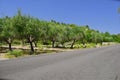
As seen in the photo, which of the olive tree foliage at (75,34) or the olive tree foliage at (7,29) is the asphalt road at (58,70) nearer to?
the olive tree foliage at (7,29)

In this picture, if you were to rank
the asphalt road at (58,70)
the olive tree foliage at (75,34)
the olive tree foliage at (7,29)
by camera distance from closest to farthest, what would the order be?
the asphalt road at (58,70)
the olive tree foliage at (7,29)
the olive tree foliage at (75,34)

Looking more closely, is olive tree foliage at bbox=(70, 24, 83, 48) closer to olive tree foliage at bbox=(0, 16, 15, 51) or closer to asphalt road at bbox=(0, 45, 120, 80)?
olive tree foliage at bbox=(0, 16, 15, 51)

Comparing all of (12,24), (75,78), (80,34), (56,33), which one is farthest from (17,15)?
(80,34)

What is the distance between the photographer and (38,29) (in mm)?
46906

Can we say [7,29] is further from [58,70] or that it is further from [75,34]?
[75,34]

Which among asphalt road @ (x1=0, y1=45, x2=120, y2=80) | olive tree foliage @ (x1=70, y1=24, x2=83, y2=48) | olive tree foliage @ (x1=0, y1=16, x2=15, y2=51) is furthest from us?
olive tree foliage @ (x1=70, y1=24, x2=83, y2=48)

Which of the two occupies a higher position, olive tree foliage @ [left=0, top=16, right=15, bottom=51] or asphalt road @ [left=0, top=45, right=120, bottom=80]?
olive tree foliage @ [left=0, top=16, right=15, bottom=51]

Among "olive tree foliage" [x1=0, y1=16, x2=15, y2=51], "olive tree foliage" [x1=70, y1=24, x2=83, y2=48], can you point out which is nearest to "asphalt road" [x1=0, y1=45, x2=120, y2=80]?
"olive tree foliage" [x1=0, y1=16, x2=15, y2=51]

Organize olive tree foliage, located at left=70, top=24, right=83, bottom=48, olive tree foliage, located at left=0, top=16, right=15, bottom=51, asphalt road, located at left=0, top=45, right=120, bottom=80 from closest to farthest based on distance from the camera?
1. asphalt road, located at left=0, top=45, right=120, bottom=80
2. olive tree foliage, located at left=0, top=16, right=15, bottom=51
3. olive tree foliage, located at left=70, top=24, right=83, bottom=48

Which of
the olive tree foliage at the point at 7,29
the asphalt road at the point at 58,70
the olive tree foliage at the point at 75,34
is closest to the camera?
the asphalt road at the point at 58,70

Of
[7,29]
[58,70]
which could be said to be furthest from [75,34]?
[58,70]

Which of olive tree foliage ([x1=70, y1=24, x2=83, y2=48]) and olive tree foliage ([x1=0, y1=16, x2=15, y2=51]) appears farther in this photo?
olive tree foliage ([x1=70, y1=24, x2=83, y2=48])

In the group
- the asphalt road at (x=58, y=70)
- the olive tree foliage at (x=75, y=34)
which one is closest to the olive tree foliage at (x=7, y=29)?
the asphalt road at (x=58, y=70)

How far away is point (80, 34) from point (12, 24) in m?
40.1
